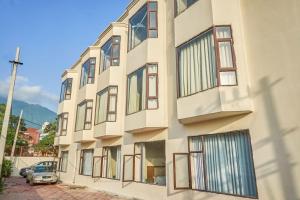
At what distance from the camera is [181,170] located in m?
10.4

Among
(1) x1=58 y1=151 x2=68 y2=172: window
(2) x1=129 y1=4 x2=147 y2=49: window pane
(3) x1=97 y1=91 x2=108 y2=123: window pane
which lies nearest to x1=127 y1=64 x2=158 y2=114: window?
(2) x1=129 y1=4 x2=147 y2=49: window pane

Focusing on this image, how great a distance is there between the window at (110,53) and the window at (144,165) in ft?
21.0

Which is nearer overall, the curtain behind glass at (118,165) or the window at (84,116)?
the curtain behind glass at (118,165)

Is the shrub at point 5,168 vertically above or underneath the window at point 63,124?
underneath

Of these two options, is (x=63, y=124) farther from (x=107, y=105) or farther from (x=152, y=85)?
(x=152, y=85)

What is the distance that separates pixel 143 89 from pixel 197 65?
401 centimetres

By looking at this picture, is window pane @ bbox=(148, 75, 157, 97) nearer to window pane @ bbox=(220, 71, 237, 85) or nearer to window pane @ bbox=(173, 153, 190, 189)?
window pane @ bbox=(173, 153, 190, 189)

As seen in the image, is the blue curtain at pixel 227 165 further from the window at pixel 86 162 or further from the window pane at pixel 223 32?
the window at pixel 86 162

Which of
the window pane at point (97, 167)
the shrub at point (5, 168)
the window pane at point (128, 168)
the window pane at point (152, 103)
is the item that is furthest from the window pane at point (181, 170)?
the shrub at point (5, 168)

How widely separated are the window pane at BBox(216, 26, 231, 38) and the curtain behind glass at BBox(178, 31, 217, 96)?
324 mm

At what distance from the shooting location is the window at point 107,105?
52.8ft

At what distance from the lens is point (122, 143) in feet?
50.1

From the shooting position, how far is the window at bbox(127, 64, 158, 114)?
12.5 metres

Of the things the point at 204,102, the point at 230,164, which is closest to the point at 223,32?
the point at 204,102
